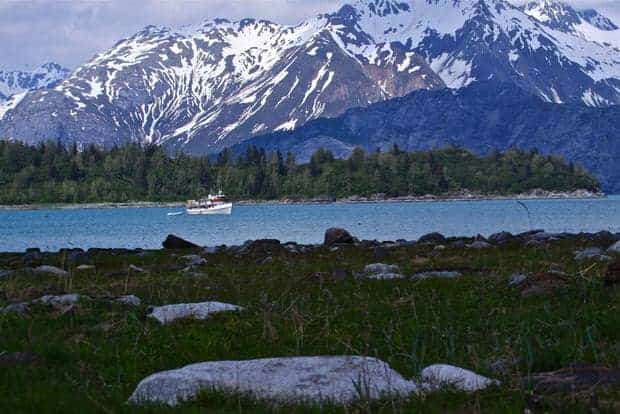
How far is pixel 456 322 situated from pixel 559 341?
8.96ft

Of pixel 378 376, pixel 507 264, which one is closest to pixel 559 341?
pixel 378 376

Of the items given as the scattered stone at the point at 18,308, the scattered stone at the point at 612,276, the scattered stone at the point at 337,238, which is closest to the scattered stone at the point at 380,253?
the scattered stone at the point at 337,238

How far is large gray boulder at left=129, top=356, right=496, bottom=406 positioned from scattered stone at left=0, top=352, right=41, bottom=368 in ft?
10.6

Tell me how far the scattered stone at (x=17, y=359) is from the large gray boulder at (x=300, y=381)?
127 inches

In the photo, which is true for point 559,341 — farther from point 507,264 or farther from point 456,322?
point 507,264

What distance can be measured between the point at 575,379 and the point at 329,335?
16.6 feet

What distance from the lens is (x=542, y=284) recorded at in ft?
60.3

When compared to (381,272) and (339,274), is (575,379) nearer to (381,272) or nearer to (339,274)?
(339,274)

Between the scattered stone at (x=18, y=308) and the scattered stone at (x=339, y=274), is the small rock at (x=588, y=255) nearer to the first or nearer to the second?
the scattered stone at (x=339, y=274)

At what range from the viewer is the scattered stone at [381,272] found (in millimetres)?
23448

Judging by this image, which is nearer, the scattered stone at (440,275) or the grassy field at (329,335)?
the grassy field at (329,335)

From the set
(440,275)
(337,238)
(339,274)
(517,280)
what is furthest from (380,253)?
(517,280)

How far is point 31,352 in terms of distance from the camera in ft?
43.3

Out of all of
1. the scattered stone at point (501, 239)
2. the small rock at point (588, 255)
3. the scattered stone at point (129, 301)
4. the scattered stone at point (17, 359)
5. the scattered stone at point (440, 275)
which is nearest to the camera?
the scattered stone at point (17, 359)
